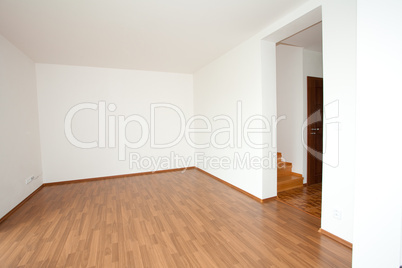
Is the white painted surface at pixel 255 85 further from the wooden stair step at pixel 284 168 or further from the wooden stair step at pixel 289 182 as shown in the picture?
the wooden stair step at pixel 284 168

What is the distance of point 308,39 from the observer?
3.78m

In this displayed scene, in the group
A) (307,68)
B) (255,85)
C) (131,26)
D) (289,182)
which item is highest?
(131,26)

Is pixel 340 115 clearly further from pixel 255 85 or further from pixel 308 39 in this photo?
pixel 308 39

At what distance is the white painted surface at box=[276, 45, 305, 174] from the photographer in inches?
169

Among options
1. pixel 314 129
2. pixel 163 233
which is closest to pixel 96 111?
pixel 163 233

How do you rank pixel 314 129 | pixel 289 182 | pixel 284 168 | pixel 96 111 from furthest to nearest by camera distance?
pixel 96 111 < pixel 314 129 < pixel 284 168 < pixel 289 182

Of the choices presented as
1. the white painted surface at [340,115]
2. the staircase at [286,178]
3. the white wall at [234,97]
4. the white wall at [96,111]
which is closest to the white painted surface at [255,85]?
the white wall at [234,97]

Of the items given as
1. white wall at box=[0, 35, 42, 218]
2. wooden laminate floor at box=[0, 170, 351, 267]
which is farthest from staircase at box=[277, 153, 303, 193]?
white wall at box=[0, 35, 42, 218]

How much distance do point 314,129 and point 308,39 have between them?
6.30 ft

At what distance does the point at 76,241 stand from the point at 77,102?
Result: 12.0ft

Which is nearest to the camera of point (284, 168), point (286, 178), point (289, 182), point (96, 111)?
point (289, 182)

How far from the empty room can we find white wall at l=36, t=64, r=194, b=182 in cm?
3

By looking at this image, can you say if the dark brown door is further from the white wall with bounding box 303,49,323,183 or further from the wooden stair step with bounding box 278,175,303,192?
the wooden stair step with bounding box 278,175,303,192

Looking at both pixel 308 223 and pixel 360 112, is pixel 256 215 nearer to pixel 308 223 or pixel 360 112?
pixel 308 223
